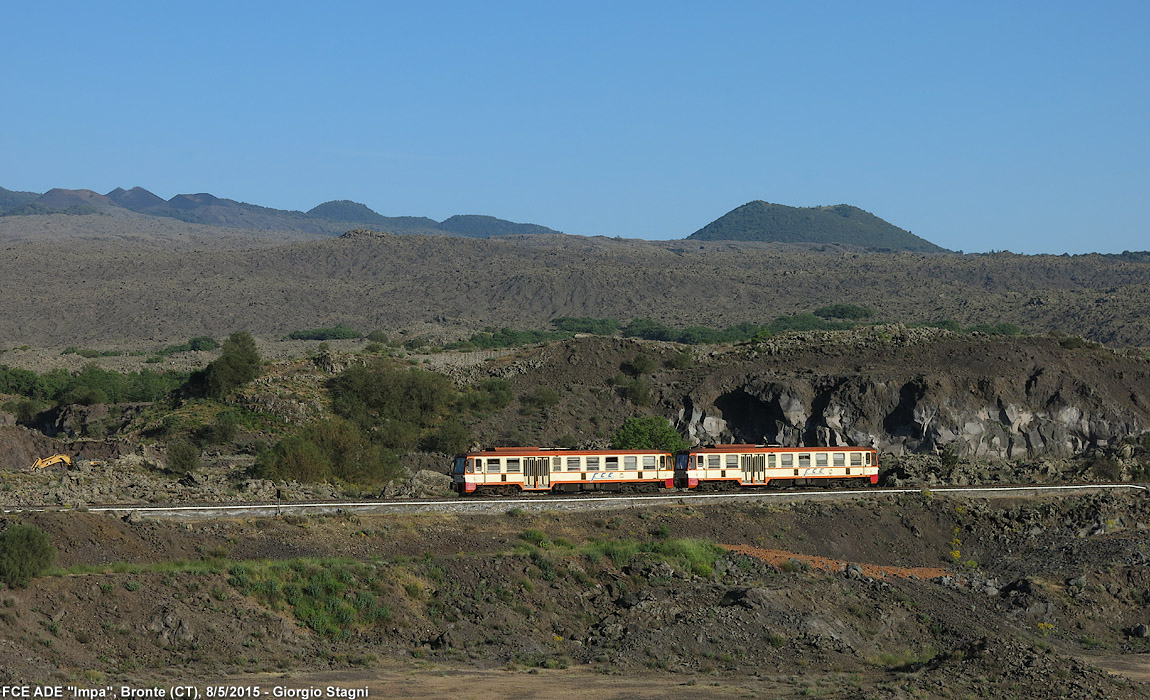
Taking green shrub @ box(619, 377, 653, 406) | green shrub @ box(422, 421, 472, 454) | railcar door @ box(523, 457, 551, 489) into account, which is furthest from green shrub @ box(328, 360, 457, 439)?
railcar door @ box(523, 457, 551, 489)

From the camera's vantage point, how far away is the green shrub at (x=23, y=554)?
32.6 meters

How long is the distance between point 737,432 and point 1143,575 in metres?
40.9

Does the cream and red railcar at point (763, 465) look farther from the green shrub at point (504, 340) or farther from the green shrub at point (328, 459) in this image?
the green shrub at point (504, 340)

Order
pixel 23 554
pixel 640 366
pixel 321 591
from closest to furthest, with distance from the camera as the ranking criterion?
pixel 23 554 < pixel 321 591 < pixel 640 366

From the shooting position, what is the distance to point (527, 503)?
163 ft

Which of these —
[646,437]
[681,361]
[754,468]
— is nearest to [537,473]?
[754,468]

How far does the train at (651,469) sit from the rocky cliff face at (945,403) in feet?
74.5

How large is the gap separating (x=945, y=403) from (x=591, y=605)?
50.9 m

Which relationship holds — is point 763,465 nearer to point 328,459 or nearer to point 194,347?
point 328,459

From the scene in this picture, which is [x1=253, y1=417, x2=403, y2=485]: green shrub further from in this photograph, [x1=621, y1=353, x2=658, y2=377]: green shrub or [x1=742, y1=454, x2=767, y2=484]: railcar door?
[x1=621, y1=353, x2=658, y2=377]: green shrub

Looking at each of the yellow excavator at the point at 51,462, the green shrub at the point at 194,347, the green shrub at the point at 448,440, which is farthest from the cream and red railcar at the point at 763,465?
the green shrub at the point at 194,347

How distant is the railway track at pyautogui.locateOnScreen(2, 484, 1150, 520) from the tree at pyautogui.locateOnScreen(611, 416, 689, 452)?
60.2 ft

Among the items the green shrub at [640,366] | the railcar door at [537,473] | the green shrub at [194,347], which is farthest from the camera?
the green shrub at [194,347]

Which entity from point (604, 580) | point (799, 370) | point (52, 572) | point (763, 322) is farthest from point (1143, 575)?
point (763, 322)
